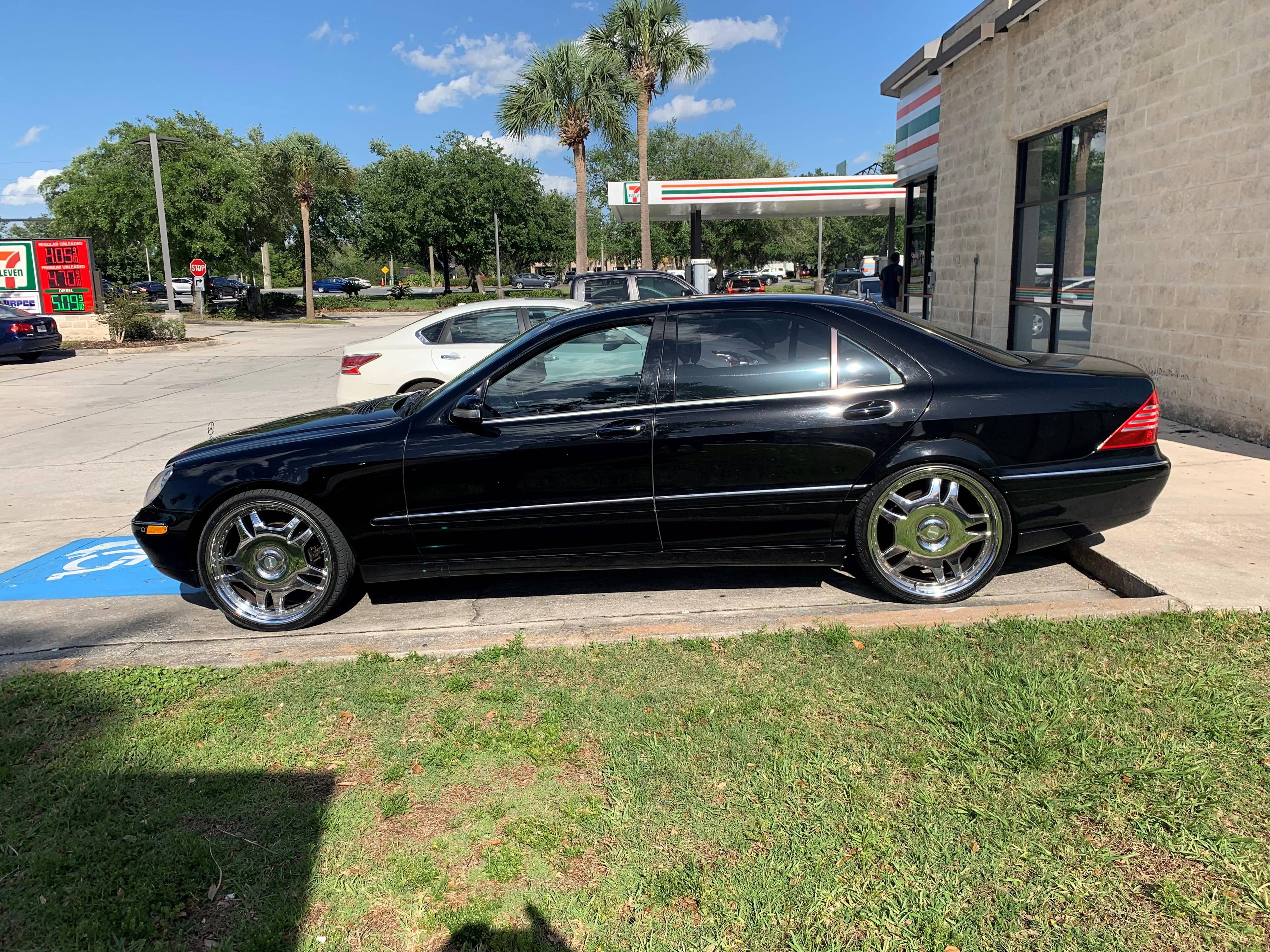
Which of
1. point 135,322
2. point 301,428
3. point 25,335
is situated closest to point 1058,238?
point 301,428

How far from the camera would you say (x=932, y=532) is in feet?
15.3

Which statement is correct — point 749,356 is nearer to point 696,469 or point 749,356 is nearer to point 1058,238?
point 696,469

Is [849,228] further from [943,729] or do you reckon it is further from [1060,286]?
[943,729]

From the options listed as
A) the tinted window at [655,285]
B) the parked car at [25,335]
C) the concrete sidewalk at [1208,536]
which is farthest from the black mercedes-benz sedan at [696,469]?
the parked car at [25,335]

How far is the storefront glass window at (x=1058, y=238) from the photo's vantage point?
1116cm

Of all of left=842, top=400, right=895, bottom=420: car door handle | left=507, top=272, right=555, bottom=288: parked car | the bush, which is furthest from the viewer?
left=507, top=272, right=555, bottom=288: parked car

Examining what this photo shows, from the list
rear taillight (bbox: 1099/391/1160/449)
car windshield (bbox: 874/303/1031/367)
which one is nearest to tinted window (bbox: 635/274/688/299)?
car windshield (bbox: 874/303/1031/367)

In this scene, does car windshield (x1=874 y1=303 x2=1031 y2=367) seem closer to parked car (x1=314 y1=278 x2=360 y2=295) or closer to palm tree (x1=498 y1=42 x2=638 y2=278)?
palm tree (x1=498 y1=42 x2=638 y2=278)

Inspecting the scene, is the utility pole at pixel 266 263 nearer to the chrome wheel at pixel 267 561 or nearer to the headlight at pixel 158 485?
the headlight at pixel 158 485

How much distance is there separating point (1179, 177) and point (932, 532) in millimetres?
6541

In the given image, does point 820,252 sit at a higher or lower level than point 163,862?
higher

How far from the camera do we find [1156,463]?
475 cm

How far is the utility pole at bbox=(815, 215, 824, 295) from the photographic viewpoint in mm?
40344

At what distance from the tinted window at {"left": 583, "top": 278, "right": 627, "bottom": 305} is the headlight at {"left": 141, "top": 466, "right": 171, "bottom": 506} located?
9.94 meters
